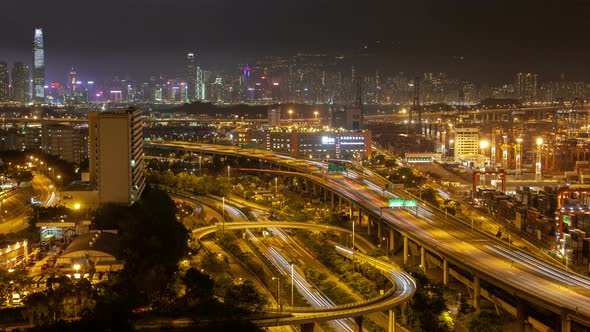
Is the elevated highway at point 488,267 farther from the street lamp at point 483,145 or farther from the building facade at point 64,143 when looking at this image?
the street lamp at point 483,145

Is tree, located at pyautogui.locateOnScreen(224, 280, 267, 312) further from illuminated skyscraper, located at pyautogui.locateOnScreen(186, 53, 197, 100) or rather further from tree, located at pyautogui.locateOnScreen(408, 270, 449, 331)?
illuminated skyscraper, located at pyautogui.locateOnScreen(186, 53, 197, 100)

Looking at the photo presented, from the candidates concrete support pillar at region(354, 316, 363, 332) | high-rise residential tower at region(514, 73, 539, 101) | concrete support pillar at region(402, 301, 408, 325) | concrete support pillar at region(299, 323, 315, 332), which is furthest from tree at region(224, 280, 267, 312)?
high-rise residential tower at region(514, 73, 539, 101)

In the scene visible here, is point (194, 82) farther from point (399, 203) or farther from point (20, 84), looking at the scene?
point (399, 203)

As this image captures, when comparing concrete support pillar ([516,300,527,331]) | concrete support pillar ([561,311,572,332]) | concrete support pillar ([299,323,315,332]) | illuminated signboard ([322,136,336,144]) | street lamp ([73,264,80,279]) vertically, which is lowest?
concrete support pillar ([516,300,527,331])

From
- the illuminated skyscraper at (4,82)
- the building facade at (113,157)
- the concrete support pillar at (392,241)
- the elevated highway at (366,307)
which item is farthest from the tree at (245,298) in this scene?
the illuminated skyscraper at (4,82)

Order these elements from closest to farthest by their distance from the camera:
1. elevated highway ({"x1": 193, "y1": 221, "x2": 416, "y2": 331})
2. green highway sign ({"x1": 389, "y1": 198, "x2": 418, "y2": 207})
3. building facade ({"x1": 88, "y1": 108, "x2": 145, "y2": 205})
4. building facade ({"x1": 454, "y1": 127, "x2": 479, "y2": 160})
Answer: elevated highway ({"x1": 193, "y1": 221, "x2": 416, "y2": 331}) → building facade ({"x1": 88, "y1": 108, "x2": 145, "y2": 205}) → green highway sign ({"x1": 389, "y1": 198, "x2": 418, "y2": 207}) → building facade ({"x1": 454, "y1": 127, "x2": 479, "y2": 160})

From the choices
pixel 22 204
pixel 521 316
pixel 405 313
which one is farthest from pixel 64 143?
pixel 521 316
